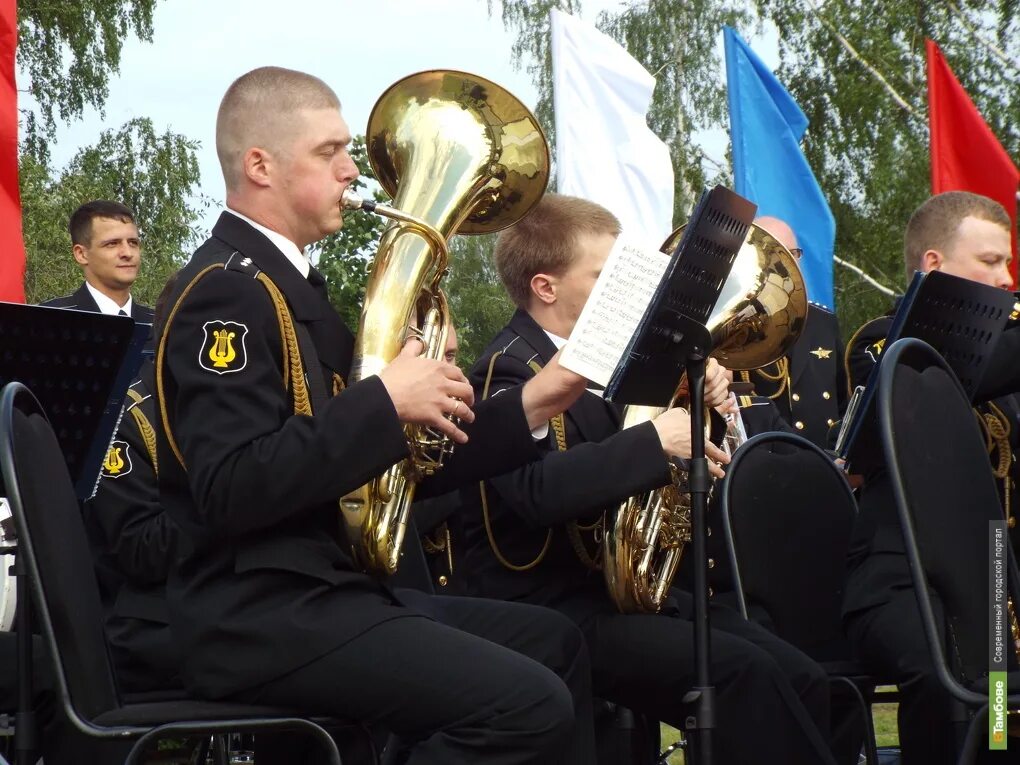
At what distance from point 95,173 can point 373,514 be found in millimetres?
19928

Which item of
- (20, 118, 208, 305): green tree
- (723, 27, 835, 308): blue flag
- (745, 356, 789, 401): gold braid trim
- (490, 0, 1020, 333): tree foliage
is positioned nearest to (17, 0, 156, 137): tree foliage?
(20, 118, 208, 305): green tree

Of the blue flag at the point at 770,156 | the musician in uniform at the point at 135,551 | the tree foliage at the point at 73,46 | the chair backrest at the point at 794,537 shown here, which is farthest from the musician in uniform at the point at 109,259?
the tree foliage at the point at 73,46

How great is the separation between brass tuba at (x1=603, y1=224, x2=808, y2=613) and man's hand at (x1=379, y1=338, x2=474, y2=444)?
3.25 feet

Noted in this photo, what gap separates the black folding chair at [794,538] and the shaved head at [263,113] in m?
1.69

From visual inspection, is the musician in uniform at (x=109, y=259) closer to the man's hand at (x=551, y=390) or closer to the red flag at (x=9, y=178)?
the red flag at (x=9, y=178)

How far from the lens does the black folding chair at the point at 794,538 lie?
4.18 meters

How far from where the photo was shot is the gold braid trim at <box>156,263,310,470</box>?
2.85 meters

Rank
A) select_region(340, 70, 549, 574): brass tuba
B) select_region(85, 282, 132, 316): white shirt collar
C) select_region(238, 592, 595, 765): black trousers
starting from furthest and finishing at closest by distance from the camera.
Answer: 1. select_region(85, 282, 132, 316): white shirt collar
2. select_region(340, 70, 549, 574): brass tuba
3. select_region(238, 592, 595, 765): black trousers

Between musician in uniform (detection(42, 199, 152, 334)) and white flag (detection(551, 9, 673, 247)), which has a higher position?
white flag (detection(551, 9, 673, 247))

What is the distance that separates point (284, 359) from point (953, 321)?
1.54m

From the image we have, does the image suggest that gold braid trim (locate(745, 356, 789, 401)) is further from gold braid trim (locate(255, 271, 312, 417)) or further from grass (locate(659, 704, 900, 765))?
gold braid trim (locate(255, 271, 312, 417))

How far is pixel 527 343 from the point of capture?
13.4 ft

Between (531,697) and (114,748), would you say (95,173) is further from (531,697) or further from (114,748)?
(531,697)

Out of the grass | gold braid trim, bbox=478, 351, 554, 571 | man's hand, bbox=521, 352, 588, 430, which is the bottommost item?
the grass
